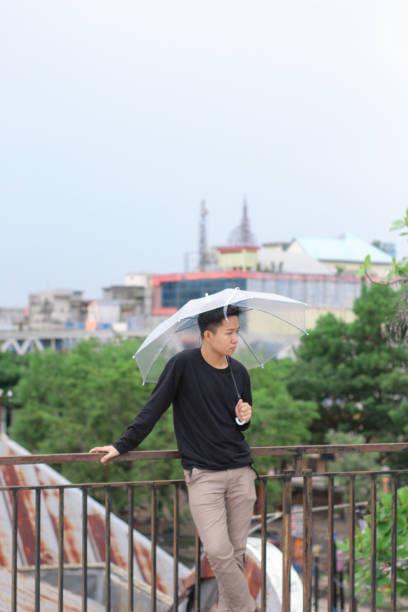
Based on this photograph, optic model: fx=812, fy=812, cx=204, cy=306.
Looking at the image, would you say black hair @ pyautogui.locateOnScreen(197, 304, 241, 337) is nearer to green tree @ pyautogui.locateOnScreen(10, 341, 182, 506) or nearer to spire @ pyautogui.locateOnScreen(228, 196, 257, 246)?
green tree @ pyautogui.locateOnScreen(10, 341, 182, 506)

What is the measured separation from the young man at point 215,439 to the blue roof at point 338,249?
118 m

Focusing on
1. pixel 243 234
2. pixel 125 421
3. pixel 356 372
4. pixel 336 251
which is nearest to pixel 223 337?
pixel 125 421

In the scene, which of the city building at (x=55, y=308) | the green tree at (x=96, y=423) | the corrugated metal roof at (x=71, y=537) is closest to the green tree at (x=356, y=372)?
the green tree at (x=96, y=423)

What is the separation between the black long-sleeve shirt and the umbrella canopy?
269mm

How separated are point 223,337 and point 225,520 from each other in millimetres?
1037

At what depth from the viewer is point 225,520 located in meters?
4.60

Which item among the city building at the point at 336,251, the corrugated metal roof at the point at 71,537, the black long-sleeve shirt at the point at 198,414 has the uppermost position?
the city building at the point at 336,251

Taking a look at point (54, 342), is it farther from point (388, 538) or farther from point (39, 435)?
point (388, 538)

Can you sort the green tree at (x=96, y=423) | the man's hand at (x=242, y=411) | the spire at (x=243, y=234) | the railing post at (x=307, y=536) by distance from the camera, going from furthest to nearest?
the spire at (x=243, y=234)
the green tree at (x=96, y=423)
the railing post at (x=307, y=536)
the man's hand at (x=242, y=411)

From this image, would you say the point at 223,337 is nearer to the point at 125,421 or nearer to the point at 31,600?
the point at 31,600

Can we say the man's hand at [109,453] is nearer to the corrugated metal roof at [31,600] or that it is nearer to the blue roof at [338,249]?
the corrugated metal roof at [31,600]

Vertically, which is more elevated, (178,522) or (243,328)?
(243,328)

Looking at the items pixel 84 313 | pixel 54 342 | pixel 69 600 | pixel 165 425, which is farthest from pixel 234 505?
pixel 84 313

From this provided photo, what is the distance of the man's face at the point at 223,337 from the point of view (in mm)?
4676
